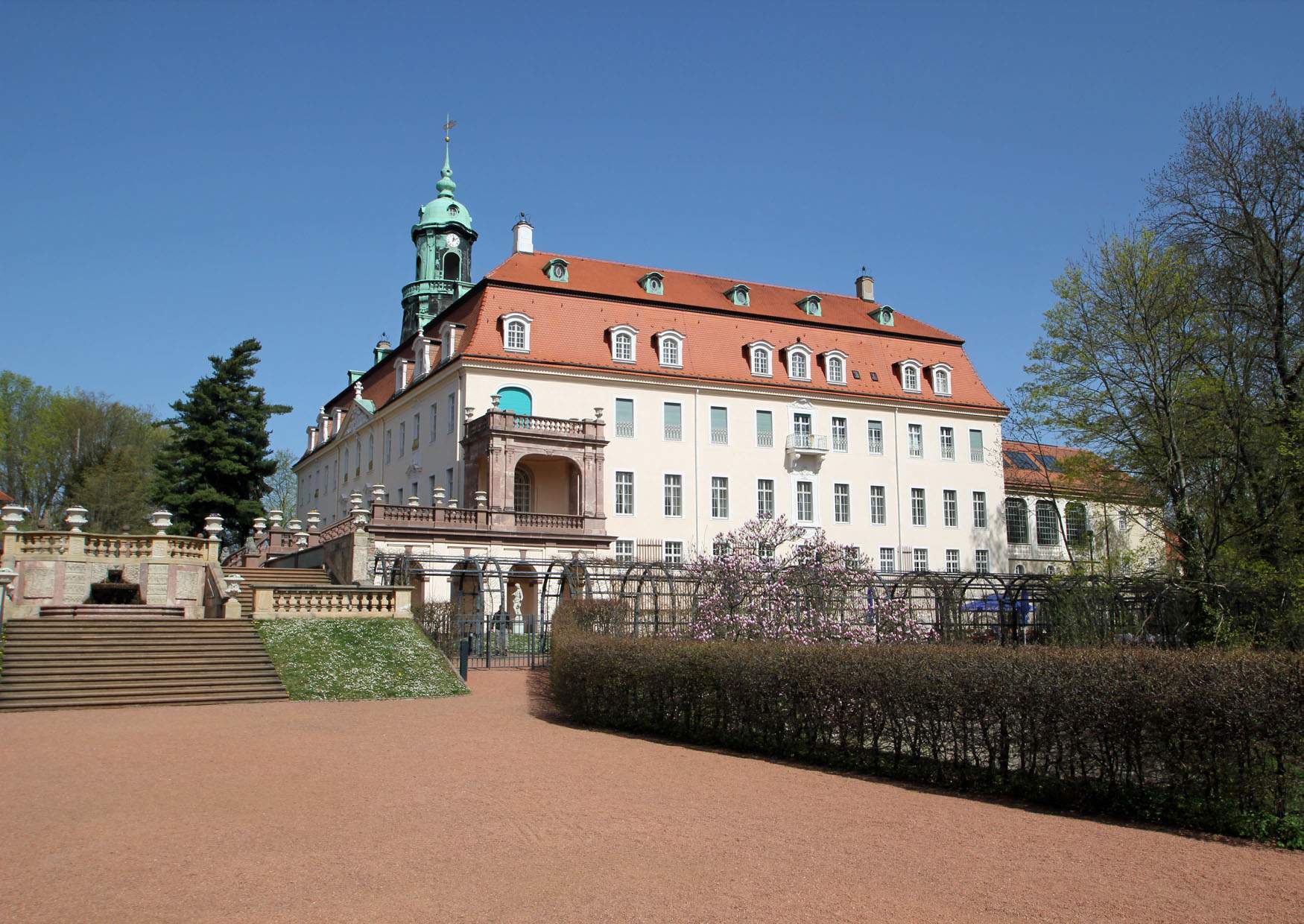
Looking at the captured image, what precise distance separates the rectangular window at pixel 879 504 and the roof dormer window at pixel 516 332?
17.2 metres

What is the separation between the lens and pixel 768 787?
36.2ft

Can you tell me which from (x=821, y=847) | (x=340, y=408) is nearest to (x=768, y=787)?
(x=821, y=847)

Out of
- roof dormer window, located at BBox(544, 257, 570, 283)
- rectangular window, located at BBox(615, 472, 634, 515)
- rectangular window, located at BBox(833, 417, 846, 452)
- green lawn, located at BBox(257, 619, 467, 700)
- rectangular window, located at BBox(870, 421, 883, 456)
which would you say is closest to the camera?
green lawn, located at BBox(257, 619, 467, 700)

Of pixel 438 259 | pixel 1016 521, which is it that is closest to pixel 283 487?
pixel 438 259

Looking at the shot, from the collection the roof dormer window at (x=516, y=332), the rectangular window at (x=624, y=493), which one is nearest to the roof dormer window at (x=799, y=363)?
the rectangular window at (x=624, y=493)

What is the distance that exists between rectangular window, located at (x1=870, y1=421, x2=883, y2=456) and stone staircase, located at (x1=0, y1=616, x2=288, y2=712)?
103ft

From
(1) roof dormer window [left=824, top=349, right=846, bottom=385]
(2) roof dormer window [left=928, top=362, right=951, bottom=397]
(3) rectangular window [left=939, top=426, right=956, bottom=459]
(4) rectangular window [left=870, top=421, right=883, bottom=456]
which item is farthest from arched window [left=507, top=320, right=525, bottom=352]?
→ (3) rectangular window [left=939, top=426, right=956, bottom=459]

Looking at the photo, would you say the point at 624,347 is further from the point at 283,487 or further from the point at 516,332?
the point at 283,487

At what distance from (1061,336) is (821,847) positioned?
20633mm

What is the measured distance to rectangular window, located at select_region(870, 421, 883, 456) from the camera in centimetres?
4691

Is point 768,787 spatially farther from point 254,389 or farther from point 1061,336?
point 254,389

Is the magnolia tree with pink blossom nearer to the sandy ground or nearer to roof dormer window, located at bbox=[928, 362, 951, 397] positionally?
the sandy ground

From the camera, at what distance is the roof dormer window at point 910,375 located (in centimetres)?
4825

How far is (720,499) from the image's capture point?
43.3 metres
